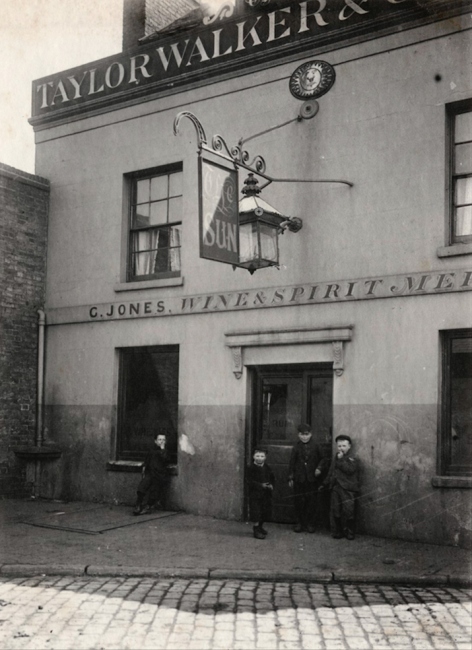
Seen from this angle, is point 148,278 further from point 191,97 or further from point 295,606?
point 295,606

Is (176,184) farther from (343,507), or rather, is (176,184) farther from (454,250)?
(343,507)

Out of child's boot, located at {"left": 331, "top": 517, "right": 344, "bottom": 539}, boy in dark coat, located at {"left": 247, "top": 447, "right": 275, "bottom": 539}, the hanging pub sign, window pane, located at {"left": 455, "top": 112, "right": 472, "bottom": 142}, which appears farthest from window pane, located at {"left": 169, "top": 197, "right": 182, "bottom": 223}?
child's boot, located at {"left": 331, "top": 517, "right": 344, "bottom": 539}

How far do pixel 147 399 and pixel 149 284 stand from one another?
1.88 m

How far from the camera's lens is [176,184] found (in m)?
11.7

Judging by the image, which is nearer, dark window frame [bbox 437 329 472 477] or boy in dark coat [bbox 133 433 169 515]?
dark window frame [bbox 437 329 472 477]

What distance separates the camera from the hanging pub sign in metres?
7.86

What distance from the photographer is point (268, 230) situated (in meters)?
8.75

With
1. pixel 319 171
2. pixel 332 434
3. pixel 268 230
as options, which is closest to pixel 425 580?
pixel 332 434

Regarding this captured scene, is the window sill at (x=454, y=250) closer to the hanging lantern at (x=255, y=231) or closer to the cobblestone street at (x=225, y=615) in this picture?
the hanging lantern at (x=255, y=231)

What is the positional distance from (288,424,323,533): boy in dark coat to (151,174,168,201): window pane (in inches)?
182

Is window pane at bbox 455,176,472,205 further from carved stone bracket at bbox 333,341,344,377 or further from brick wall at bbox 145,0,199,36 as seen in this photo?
brick wall at bbox 145,0,199,36

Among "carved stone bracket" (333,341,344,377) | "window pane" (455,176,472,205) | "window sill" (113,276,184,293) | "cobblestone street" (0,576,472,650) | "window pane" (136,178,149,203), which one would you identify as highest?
"window pane" (136,178,149,203)

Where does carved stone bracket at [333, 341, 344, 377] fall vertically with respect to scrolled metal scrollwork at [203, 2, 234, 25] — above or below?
below

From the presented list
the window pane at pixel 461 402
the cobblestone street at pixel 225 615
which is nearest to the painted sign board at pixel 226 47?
the window pane at pixel 461 402
